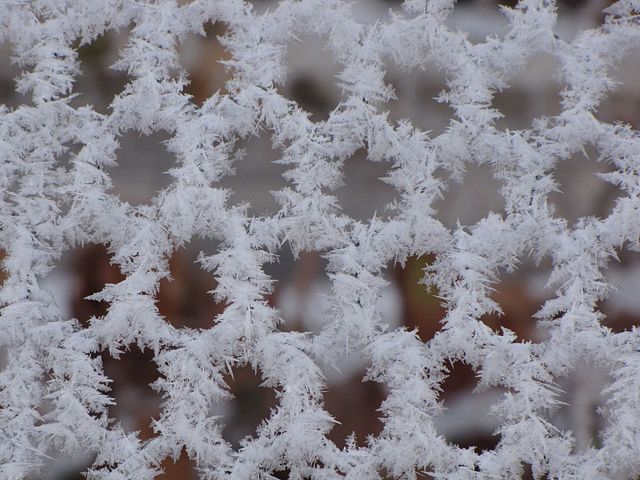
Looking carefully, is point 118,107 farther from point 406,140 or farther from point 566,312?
point 566,312

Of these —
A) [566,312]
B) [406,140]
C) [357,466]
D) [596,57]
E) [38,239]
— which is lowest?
[357,466]

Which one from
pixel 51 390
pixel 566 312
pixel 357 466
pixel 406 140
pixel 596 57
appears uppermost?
pixel 596 57

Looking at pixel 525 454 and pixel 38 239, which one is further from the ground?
pixel 38 239

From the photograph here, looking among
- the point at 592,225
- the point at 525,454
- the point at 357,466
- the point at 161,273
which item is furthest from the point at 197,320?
the point at 592,225

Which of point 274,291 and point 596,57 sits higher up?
point 596,57

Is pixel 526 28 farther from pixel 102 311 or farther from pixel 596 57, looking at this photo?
pixel 102 311

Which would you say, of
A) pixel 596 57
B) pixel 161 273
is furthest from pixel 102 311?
pixel 596 57
